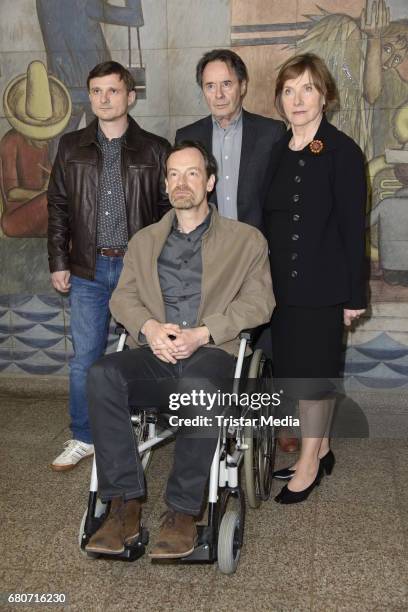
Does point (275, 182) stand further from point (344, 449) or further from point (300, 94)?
point (344, 449)

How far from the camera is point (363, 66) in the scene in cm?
387

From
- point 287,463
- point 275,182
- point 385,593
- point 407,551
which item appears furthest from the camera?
point 287,463

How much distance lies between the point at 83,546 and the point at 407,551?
1160 mm

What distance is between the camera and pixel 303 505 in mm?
3094

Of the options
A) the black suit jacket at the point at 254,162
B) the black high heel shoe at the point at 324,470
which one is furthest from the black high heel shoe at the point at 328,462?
the black suit jacket at the point at 254,162

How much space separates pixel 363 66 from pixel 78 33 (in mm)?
1530

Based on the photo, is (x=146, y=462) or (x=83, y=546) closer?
(x=83, y=546)

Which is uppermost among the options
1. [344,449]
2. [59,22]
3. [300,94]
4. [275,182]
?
[59,22]

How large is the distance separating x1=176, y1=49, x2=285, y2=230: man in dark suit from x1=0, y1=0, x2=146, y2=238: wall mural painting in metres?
0.96

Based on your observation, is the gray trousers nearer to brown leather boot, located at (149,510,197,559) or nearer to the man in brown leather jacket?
brown leather boot, located at (149,510,197,559)

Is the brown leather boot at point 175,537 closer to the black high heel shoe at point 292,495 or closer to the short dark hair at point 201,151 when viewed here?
the black high heel shoe at point 292,495

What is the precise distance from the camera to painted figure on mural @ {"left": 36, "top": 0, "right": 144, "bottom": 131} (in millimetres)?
4023

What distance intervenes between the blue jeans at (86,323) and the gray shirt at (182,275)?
51 centimetres

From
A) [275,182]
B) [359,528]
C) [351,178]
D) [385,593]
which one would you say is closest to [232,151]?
[275,182]
